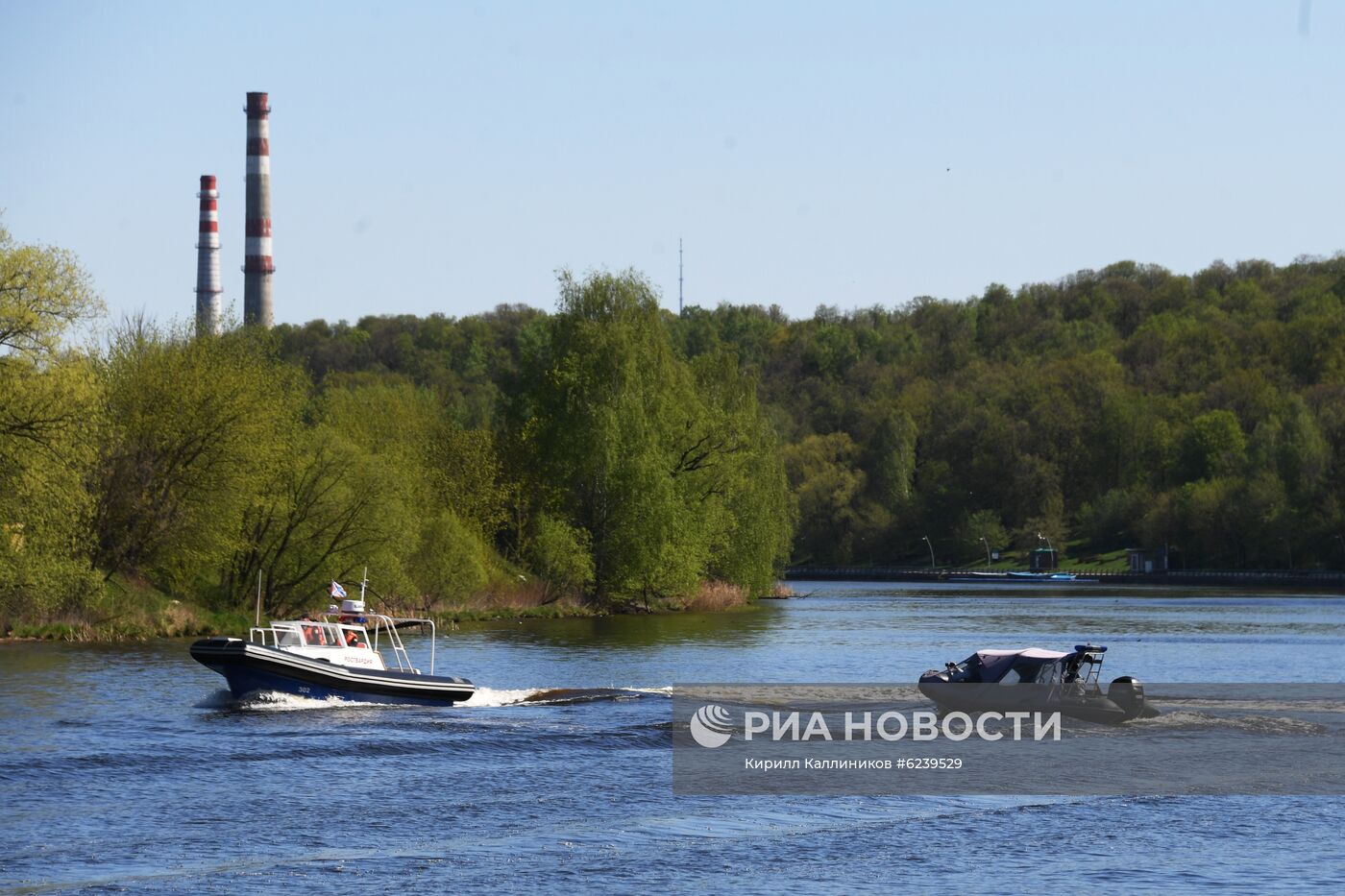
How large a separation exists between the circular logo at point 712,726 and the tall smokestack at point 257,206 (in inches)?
3693

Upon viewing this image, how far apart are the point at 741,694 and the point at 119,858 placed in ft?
80.5

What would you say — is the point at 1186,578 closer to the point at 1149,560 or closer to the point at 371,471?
the point at 1149,560

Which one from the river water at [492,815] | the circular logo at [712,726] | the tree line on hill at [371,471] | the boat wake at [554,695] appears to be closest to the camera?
the river water at [492,815]

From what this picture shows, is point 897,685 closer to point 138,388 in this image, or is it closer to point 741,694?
point 741,694

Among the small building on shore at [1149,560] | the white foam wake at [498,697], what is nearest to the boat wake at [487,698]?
the white foam wake at [498,697]

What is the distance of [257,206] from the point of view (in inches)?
5212

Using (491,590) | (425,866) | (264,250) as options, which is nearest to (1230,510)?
(264,250)

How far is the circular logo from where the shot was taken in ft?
134

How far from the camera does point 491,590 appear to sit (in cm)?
8631

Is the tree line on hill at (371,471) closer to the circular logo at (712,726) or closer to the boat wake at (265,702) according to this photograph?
the boat wake at (265,702)

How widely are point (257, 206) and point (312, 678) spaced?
92.6 meters

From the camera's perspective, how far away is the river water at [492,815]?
26.9 m

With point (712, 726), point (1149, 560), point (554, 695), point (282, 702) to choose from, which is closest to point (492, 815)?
point (712, 726)

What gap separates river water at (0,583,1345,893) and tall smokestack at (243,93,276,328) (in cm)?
8213
